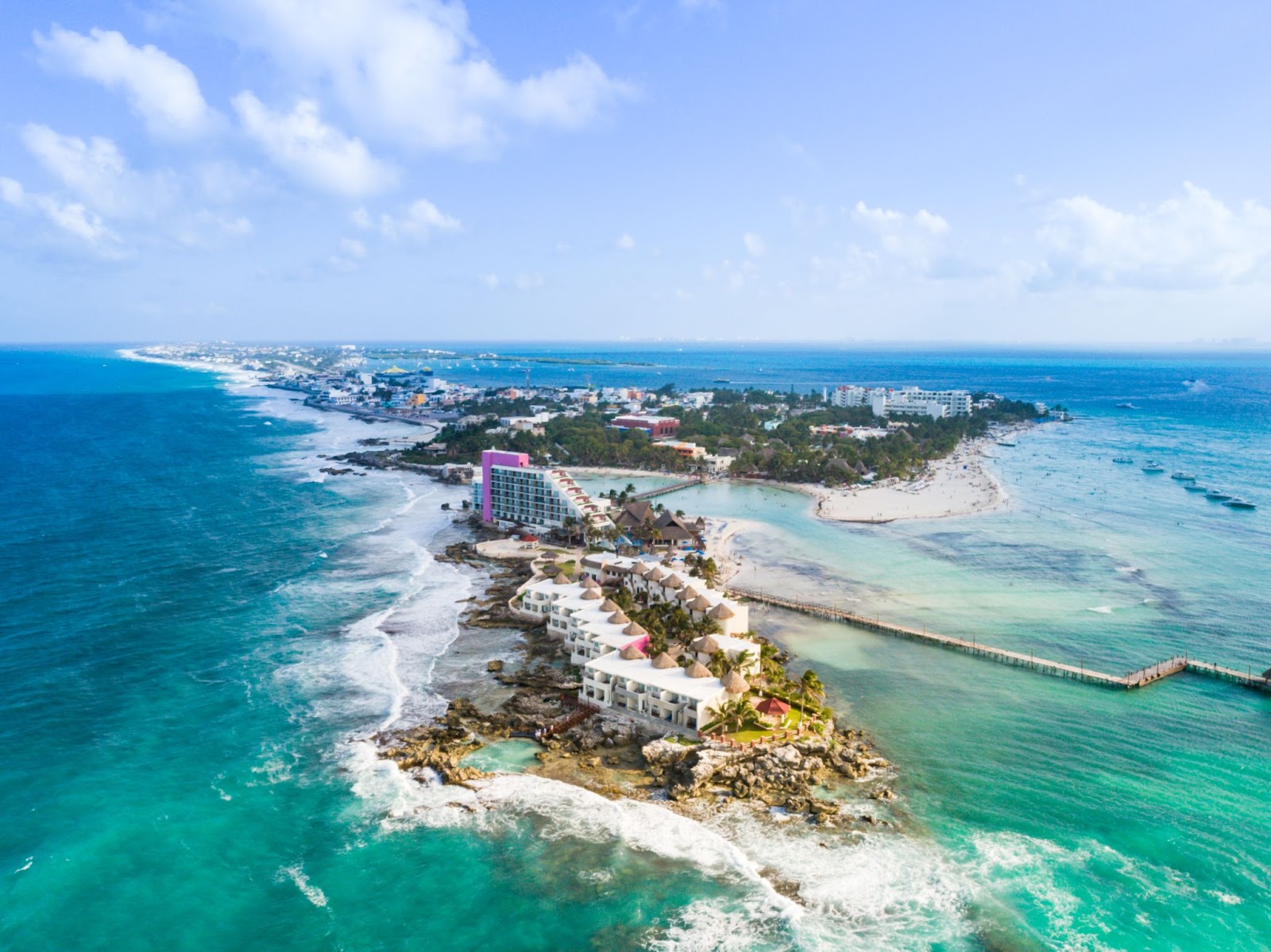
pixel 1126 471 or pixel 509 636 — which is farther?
pixel 1126 471

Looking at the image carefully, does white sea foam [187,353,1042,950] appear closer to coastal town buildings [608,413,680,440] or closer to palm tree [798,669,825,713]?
palm tree [798,669,825,713]

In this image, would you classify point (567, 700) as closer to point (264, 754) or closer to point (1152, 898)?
point (264, 754)

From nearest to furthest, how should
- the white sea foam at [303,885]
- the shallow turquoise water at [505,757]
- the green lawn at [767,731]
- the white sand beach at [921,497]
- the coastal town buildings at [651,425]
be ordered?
the white sea foam at [303,885] → the shallow turquoise water at [505,757] → the green lawn at [767,731] → the white sand beach at [921,497] → the coastal town buildings at [651,425]

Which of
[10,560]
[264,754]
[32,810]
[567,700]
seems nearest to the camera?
[32,810]

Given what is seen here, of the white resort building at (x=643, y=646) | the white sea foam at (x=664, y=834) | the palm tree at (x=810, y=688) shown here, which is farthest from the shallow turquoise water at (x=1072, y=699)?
the white resort building at (x=643, y=646)

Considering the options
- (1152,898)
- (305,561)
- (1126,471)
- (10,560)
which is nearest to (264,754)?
(305,561)

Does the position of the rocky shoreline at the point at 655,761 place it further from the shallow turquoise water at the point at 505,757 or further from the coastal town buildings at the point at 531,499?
the coastal town buildings at the point at 531,499
